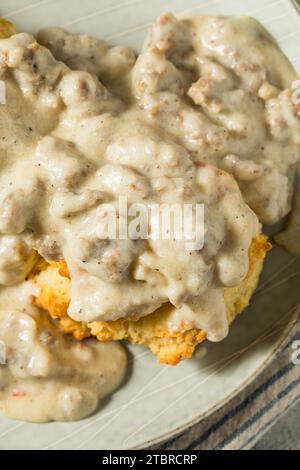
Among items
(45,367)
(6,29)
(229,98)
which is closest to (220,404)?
(45,367)

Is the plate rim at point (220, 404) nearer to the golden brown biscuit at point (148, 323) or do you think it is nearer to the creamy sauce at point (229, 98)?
the golden brown biscuit at point (148, 323)

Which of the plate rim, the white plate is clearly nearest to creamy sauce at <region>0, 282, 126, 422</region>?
the white plate

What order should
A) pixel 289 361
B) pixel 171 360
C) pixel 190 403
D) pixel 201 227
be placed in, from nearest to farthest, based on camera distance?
1. pixel 201 227
2. pixel 171 360
3. pixel 190 403
4. pixel 289 361

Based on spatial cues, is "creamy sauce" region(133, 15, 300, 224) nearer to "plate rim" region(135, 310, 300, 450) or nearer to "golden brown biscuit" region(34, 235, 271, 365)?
"golden brown biscuit" region(34, 235, 271, 365)
